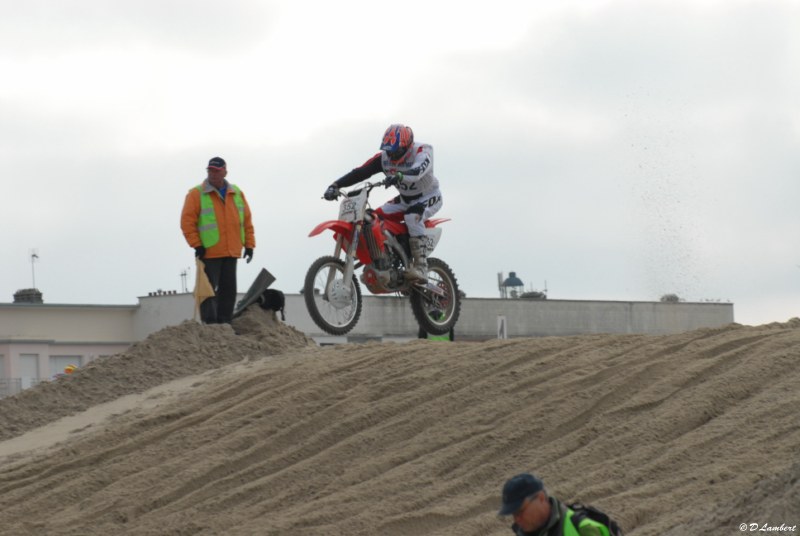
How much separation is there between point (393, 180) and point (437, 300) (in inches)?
67.0

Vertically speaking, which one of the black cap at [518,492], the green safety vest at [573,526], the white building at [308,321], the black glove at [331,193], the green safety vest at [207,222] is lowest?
the green safety vest at [573,526]

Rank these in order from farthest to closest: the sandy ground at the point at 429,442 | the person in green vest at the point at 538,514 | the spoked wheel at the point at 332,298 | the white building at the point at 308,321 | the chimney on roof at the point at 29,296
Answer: the chimney on roof at the point at 29,296
the white building at the point at 308,321
the spoked wheel at the point at 332,298
the sandy ground at the point at 429,442
the person in green vest at the point at 538,514

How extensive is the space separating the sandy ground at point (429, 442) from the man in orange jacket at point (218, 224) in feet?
4.60

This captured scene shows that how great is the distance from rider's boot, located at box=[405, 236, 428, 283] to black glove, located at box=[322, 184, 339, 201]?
0.90 meters

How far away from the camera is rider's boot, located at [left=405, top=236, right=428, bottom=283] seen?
15.2m

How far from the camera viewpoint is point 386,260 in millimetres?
14922

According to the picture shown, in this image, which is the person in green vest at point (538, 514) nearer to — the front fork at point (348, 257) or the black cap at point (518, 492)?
the black cap at point (518, 492)

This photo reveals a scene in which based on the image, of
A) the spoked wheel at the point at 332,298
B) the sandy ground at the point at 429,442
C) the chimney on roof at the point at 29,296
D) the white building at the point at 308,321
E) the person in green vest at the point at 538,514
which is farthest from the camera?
the chimney on roof at the point at 29,296

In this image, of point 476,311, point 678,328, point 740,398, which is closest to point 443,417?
point 740,398

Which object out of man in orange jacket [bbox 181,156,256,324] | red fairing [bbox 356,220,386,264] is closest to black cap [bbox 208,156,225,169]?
man in orange jacket [bbox 181,156,256,324]

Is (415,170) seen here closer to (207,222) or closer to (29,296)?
(207,222)

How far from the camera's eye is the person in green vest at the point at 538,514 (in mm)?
6035

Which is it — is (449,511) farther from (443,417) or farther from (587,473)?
(443,417)

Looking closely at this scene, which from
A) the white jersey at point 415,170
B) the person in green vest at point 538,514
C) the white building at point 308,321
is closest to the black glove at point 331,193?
the white jersey at point 415,170
